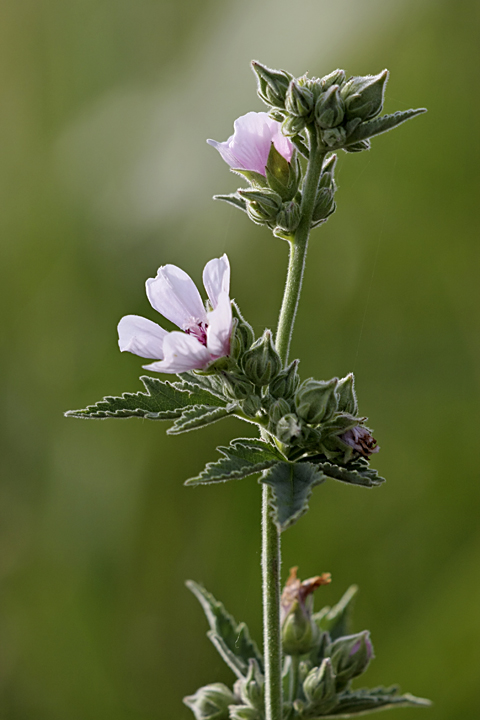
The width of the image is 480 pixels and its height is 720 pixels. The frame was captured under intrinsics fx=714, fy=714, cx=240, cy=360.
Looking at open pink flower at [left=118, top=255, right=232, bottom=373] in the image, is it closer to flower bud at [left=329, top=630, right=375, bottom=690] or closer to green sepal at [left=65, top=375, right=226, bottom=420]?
green sepal at [left=65, top=375, right=226, bottom=420]

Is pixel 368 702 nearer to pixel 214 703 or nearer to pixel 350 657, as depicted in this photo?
pixel 350 657

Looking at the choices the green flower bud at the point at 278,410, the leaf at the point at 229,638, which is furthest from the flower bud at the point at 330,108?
the leaf at the point at 229,638

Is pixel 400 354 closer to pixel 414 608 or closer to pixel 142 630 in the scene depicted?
pixel 414 608

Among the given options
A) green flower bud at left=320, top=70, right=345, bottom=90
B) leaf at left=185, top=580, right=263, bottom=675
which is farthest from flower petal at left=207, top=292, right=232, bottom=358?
leaf at left=185, top=580, right=263, bottom=675

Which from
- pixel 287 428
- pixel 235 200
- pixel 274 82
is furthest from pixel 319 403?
pixel 274 82

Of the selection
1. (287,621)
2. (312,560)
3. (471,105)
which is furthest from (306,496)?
(471,105)

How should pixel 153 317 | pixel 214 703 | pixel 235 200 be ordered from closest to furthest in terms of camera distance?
pixel 235 200
pixel 214 703
pixel 153 317
